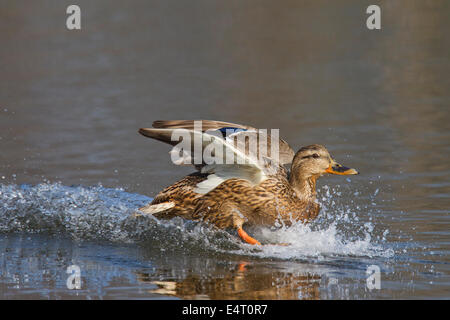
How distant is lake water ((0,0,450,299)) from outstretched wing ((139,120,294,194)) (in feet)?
1.76

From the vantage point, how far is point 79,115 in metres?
11.7

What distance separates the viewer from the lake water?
5.68m

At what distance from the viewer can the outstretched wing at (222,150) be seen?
5883 mm

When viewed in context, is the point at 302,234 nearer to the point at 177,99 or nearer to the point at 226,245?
the point at 226,245

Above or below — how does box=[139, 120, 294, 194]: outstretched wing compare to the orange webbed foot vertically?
above

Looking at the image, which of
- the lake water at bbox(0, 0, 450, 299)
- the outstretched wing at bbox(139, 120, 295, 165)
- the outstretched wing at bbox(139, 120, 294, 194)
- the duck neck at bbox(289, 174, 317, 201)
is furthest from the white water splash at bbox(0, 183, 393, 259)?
the outstretched wing at bbox(139, 120, 295, 165)

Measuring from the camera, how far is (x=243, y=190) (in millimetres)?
6566

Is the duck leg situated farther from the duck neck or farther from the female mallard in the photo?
the duck neck

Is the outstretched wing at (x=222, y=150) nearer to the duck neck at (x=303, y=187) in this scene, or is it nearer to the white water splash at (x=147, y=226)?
the duck neck at (x=303, y=187)

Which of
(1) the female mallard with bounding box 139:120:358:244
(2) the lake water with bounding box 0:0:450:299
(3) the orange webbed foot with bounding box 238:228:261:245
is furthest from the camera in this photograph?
(1) the female mallard with bounding box 139:120:358:244

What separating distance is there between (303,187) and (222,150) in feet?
3.28

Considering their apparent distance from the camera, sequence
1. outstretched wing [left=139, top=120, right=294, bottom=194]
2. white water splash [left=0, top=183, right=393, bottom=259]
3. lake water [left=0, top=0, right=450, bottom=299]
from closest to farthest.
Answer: lake water [left=0, top=0, right=450, bottom=299], outstretched wing [left=139, top=120, right=294, bottom=194], white water splash [left=0, top=183, right=393, bottom=259]

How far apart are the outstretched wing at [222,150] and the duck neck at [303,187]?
19cm
